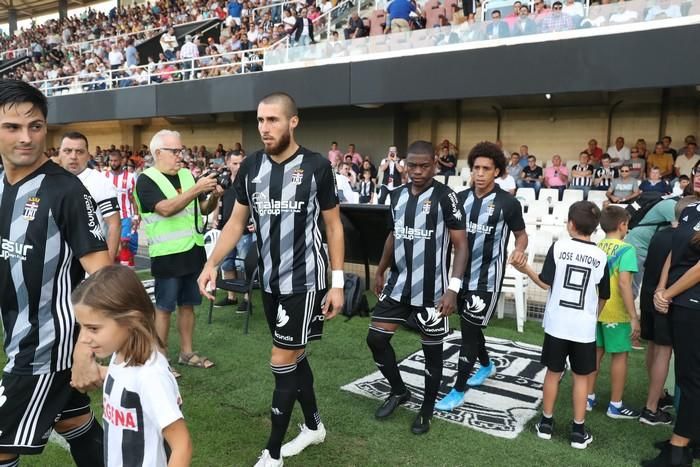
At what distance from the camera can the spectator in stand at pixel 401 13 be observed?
13.7 metres

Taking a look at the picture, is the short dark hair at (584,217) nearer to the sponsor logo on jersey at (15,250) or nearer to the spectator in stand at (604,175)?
the sponsor logo on jersey at (15,250)

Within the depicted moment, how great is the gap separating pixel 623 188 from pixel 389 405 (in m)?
8.86

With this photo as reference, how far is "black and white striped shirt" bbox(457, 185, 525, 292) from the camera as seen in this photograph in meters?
4.14

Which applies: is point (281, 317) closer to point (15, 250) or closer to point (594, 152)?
point (15, 250)

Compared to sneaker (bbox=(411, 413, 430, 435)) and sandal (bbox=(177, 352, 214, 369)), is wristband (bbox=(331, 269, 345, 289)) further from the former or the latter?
sandal (bbox=(177, 352, 214, 369))

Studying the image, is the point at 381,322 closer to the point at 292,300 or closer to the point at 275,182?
the point at 292,300

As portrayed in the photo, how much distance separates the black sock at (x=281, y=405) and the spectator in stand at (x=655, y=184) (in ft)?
32.0

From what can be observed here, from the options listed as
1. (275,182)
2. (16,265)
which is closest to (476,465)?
(275,182)

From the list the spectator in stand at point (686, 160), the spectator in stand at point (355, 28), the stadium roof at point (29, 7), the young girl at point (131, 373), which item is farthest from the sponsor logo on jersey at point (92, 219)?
the stadium roof at point (29, 7)

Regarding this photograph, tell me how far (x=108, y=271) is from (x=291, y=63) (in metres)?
14.4

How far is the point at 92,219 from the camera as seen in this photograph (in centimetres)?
212

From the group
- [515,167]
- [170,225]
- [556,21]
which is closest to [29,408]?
[170,225]

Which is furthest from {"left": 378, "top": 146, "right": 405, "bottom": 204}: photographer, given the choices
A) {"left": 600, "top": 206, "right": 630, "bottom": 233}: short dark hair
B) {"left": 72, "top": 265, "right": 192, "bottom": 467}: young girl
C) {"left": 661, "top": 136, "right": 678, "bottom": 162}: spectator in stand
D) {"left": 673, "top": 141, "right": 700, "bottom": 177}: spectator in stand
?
{"left": 72, "top": 265, "right": 192, "bottom": 467}: young girl

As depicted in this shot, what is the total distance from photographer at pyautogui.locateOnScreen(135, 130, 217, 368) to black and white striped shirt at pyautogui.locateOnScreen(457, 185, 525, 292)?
2.15 metres
